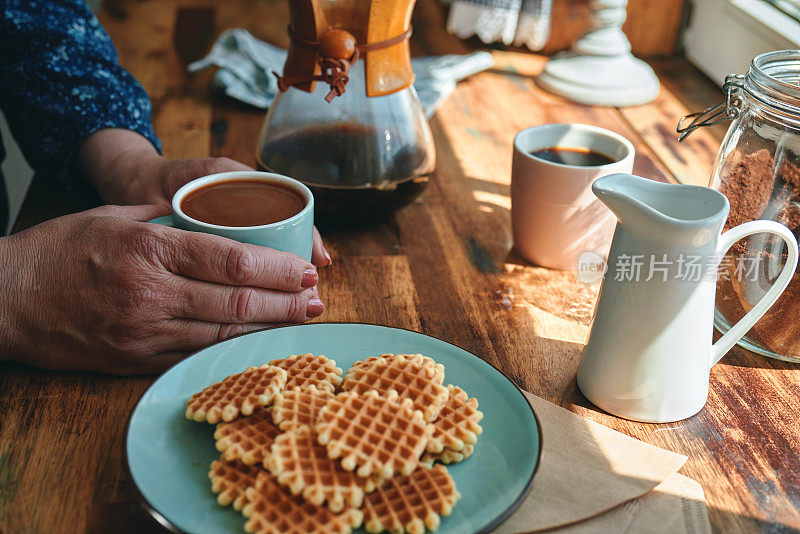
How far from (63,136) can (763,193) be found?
3.38 ft

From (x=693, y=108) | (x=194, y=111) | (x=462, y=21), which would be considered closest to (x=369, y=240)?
(x=194, y=111)

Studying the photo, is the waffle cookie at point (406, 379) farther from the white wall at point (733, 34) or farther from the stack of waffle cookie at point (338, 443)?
the white wall at point (733, 34)

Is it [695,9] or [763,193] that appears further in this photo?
[695,9]

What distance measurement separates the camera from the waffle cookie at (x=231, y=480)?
1.86 feet

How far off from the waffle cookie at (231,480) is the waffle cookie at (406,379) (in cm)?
13

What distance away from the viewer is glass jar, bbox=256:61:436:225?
40.2 inches

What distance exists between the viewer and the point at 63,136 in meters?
1.13

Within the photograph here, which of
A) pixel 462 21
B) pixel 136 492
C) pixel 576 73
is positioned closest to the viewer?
pixel 136 492

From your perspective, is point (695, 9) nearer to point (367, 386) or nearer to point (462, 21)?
point (462, 21)

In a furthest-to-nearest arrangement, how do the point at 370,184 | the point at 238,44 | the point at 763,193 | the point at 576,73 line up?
the point at 238,44
the point at 576,73
the point at 370,184
the point at 763,193

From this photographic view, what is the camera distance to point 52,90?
113 centimetres

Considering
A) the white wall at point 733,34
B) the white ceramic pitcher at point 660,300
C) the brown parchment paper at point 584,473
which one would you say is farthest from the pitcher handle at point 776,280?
the white wall at point 733,34

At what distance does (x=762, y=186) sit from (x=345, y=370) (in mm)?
526

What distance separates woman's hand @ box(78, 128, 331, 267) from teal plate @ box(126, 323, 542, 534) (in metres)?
0.22
